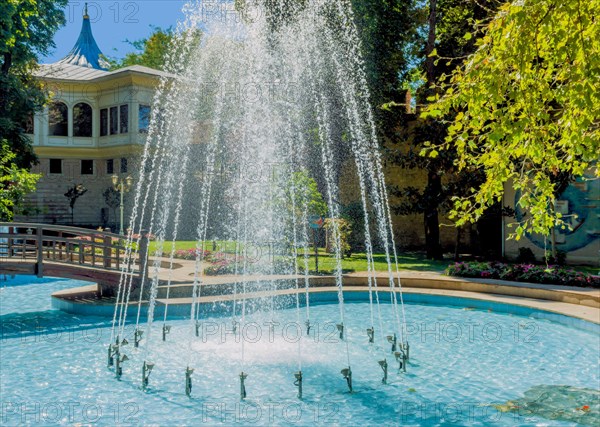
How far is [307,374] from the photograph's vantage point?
7129 mm

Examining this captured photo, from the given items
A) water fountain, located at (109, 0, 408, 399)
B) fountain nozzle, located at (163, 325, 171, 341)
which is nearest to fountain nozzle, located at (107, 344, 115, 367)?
water fountain, located at (109, 0, 408, 399)

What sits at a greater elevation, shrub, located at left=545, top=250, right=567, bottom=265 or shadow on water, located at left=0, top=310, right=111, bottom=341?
shrub, located at left=545, top=250, right=567, bottom=265

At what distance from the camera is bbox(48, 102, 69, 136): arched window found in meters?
33.6

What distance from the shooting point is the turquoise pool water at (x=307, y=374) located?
5.86m

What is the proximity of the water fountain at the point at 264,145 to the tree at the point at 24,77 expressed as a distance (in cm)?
469

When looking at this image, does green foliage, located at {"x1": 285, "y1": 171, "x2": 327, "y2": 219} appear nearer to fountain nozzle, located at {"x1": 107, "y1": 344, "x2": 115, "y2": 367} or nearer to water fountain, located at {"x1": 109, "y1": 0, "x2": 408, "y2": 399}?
water fountain, located at {"x1": 109, "y1": 0, "x2": 408, "y2": 399}

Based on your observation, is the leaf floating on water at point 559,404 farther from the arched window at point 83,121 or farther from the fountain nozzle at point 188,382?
the arched window at point 83,121

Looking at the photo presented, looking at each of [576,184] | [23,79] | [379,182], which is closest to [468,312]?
[576,184]

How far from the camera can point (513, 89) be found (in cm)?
381

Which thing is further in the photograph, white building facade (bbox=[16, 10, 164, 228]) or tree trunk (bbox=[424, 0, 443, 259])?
white building facade (bbox=[16, 10, 164, 228])

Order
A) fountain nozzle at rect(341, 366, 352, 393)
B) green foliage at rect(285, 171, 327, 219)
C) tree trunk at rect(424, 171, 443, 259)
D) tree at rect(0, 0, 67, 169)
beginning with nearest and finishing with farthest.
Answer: fountain nozzle at rect(341, 366, 352, 393)
green foliage at rect(285, 171, 327, 219)
tree trunk at rect(424, 171, 443, 259)
tree at rect(0, 0, 67, 169)

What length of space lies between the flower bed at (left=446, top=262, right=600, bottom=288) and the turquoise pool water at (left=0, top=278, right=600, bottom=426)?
6.83ft

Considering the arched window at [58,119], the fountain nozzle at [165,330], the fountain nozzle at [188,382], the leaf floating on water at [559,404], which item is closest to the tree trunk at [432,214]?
the fountain nozzle at [165,330]

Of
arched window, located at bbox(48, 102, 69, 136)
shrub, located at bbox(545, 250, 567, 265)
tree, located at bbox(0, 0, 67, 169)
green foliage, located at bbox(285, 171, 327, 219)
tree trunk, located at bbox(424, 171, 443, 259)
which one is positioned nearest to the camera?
green foliage, located at bbox(285, 171, 327, 219)
